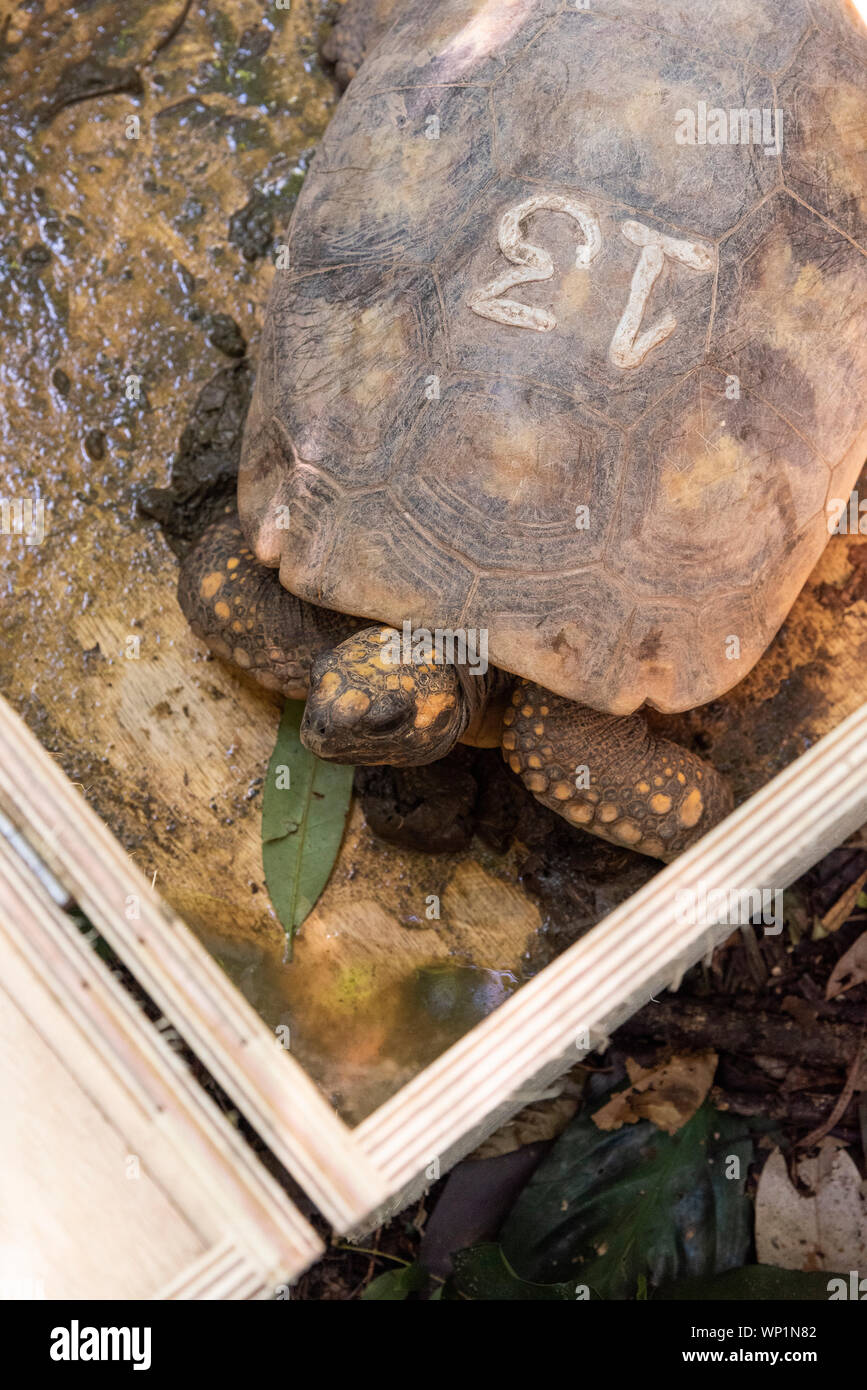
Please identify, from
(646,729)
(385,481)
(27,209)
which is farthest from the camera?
(27,209)

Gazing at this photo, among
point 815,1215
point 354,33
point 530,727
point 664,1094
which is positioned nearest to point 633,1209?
point 664,1094

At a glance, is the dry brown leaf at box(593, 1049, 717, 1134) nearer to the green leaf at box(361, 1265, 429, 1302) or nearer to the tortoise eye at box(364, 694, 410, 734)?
the green leaf at box(361, 1265, 429, 1302)

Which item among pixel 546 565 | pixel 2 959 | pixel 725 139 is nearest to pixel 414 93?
pixel 725 139

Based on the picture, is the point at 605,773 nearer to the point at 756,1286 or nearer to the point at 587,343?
the point at 587,343

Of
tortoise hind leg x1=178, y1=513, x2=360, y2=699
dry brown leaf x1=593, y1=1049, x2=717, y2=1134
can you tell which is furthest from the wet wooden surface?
dry brown leaf x1=593, y1=1049, x2=717, y2=1134

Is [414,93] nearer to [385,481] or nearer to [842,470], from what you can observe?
[385,481]

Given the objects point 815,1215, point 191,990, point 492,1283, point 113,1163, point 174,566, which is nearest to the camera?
point 113,1163
